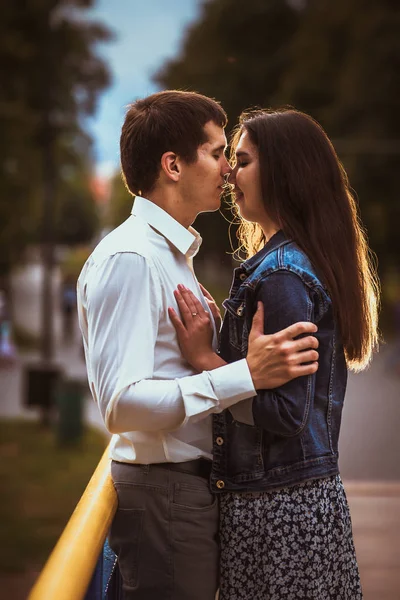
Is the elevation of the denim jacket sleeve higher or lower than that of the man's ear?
lower

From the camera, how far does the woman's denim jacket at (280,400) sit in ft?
6.26

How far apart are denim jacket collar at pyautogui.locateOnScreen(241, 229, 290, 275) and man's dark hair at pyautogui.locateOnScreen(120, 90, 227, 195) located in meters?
0.27

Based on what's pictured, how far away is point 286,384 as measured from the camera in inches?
75.5

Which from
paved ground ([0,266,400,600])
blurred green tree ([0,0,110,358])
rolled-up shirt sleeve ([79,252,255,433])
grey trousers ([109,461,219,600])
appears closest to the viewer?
rolled-up shirt sleeve ([79,252,255,433])

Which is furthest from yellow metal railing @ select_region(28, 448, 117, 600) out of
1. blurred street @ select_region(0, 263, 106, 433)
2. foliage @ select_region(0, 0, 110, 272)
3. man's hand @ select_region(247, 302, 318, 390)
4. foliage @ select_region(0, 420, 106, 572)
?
foliage @ select_region(0, 0, 110, 272)

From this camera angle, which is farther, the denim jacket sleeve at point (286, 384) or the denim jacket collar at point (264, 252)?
the denim jacket collar at point (264, 252)

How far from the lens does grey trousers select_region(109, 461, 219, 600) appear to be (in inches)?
77.6

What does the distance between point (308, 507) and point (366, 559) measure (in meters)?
3.73

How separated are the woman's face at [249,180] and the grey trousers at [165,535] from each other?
2.07ft

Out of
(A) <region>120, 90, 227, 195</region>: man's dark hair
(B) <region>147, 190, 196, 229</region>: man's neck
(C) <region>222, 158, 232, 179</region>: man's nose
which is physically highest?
(A) <region>120, 90, 227, 195</region>: man's dark hair

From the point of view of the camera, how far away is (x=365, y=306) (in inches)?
83.0

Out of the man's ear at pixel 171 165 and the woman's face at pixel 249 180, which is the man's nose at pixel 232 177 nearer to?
the woman's face at pixel 249 180

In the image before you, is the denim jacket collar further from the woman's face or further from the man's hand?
the man's hand

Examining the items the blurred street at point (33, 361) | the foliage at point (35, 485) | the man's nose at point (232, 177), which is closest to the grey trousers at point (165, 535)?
the man's nose at point (232, 177)
